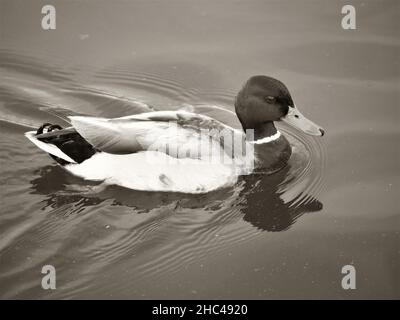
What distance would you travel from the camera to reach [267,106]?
642 cm

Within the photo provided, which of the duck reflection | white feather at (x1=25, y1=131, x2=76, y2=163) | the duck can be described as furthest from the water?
white feather at (x1=25, y1=131, x2=76, y2=163)

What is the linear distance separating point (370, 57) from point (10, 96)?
13.5ft

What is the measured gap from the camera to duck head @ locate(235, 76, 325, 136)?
6332 millimetres

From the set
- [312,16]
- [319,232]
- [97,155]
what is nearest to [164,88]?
[97,155]

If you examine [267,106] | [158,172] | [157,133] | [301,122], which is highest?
[267,106]

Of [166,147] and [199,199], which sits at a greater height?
[166,147]

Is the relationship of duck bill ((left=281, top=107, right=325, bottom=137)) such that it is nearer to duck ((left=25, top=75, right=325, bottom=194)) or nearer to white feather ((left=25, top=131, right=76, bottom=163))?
duck ((left=25, top=75, right=325, bottom=194))

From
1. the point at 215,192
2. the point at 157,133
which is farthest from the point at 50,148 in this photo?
the point at 215,192

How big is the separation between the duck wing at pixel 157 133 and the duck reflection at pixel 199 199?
390mm

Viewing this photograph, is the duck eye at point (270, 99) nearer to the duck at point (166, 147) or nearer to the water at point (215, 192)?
the duck at point (166, 147)

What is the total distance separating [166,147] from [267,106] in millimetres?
1120

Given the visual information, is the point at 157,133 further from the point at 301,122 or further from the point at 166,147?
the point at 301,122

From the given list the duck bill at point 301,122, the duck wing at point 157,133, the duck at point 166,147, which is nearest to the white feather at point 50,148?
the duck at point 166,147

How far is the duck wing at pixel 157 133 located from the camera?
5988 mm
